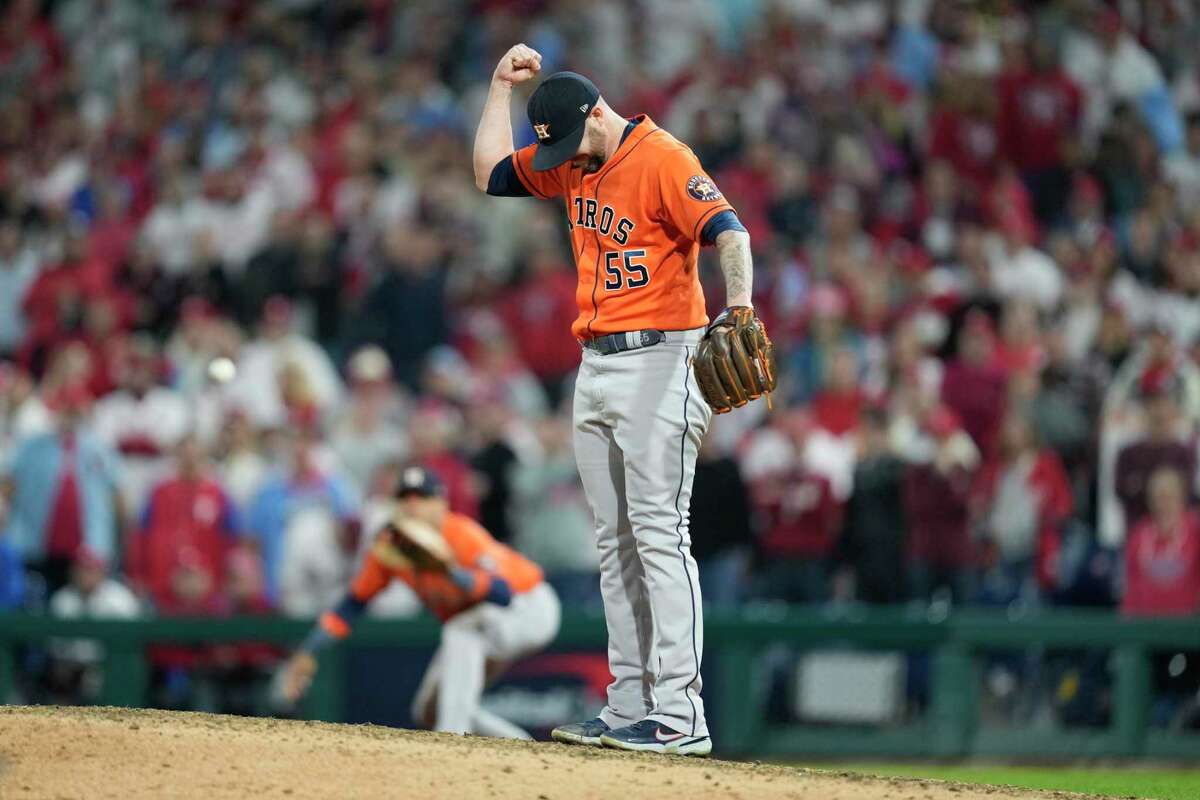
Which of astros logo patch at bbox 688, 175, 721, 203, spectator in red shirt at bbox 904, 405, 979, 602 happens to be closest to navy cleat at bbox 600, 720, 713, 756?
astros logo patch at bbox 688, 175, 721, 203

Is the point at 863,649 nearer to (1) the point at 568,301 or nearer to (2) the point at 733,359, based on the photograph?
(1) the point at 568,301

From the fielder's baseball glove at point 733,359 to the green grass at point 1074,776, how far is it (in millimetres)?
2734

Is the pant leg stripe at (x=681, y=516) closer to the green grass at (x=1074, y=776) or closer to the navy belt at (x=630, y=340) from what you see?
the navy belt at (x=630, y=340)

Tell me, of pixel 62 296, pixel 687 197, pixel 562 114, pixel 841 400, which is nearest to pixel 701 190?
pixel 687 197

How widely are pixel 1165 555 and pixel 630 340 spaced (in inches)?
216

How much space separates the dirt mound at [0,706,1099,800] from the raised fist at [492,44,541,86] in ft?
7.49

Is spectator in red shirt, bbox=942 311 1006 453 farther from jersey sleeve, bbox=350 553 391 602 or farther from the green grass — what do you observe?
jersey sleeve, bbox=350 553 391 602

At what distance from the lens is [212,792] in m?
5.73

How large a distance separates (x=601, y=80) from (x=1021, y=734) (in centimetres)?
657

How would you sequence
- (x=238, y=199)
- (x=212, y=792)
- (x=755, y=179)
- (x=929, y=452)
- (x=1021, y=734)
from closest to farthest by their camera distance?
(x=212, y=792) < (x=1021, y=734) < (x=929, y=452) < (x=755, y=179) < (x=238, y=199)

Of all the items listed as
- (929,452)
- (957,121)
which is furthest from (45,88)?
(929,452)

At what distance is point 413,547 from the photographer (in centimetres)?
884

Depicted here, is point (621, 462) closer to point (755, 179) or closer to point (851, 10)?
point (755, 179)

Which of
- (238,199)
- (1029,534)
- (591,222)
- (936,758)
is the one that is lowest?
(936,758)
